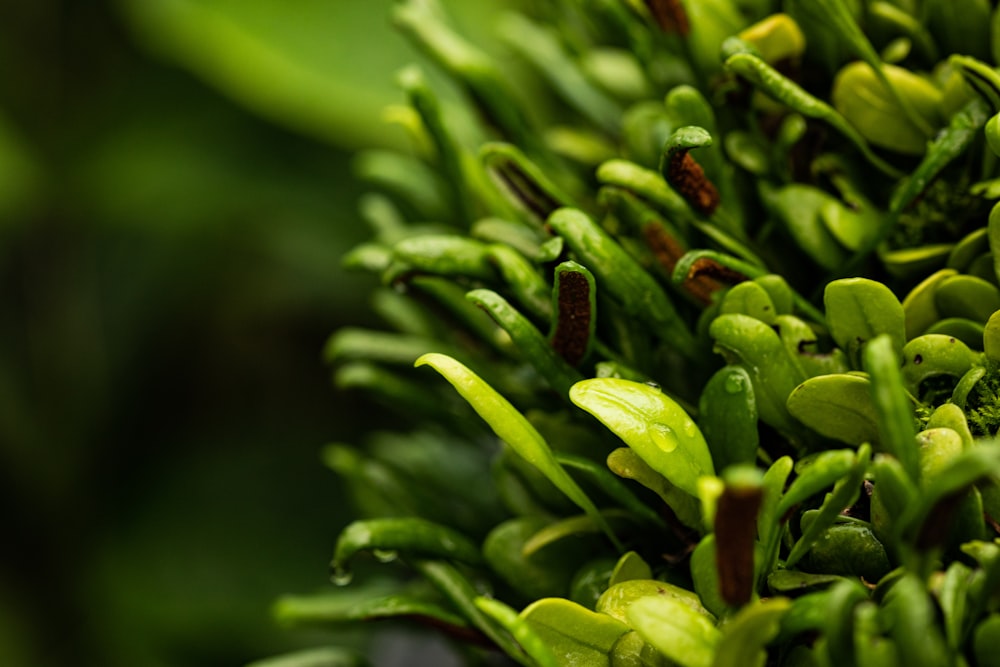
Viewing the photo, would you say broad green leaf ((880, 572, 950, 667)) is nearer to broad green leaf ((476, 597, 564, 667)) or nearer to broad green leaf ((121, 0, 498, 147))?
broad green leaf ((476, 597, 564, 667))

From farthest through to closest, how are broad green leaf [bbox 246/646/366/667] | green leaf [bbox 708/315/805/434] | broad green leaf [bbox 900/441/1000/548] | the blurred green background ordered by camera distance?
the blurred green background < broad green leaf [bbox 246/646/366/667] < green leaf [bbox 708/315/805/434] < broad green leaf [bbox 900/441/1000/548]

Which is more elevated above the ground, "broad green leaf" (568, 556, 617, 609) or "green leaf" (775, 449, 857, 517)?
"green leaf" (775, 449, 857, 517)

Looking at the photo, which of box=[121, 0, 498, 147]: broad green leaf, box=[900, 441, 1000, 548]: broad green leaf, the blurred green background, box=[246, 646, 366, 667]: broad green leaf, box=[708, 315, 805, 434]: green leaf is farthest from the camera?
the blurred green background

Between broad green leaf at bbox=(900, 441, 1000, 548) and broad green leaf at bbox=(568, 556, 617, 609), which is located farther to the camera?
broad green leaf at bbox=(568, 556, 617, 609)

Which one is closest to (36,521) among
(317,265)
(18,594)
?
(18,594)

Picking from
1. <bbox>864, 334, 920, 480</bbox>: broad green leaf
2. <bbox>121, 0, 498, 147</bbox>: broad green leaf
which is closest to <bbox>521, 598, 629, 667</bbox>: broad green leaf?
<bbox>864, 334, 920, 480</bbox>: broad green leaf

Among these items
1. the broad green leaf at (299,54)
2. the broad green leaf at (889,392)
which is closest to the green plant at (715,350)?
the broad green leaf at (889,392)

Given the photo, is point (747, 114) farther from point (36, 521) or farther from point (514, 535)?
point (36, 521)

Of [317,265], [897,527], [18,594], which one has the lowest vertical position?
[18,594]
